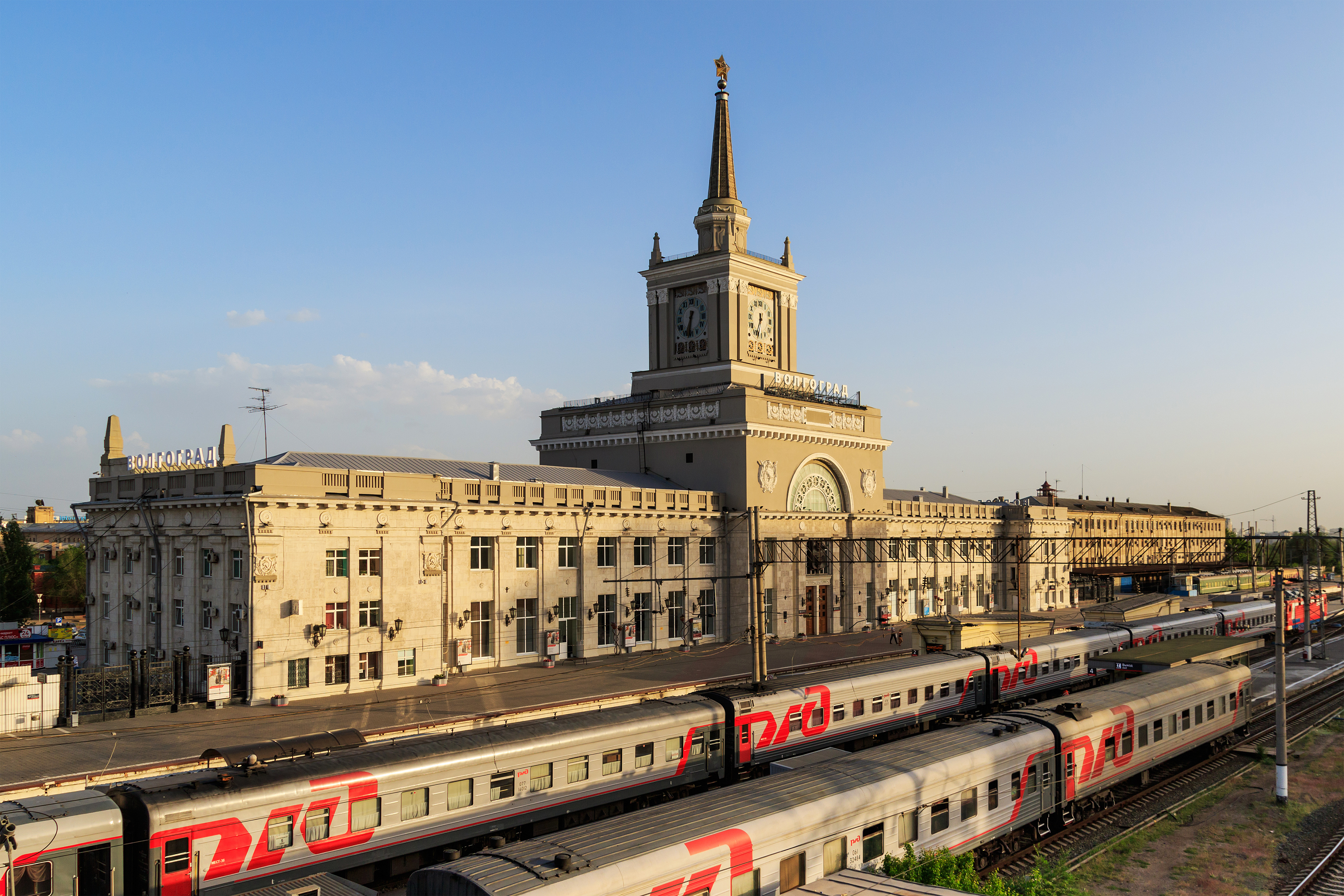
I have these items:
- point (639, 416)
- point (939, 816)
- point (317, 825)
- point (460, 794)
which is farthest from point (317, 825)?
point (639, 416)

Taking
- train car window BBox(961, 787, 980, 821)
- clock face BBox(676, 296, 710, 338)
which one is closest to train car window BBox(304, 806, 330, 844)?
train car window BBox(961, 787, 980, 821)

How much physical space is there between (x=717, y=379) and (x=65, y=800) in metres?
50.3

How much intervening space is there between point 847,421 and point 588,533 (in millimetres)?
24972

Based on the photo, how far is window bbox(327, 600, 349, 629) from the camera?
1494 inches

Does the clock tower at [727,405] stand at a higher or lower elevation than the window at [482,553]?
higher

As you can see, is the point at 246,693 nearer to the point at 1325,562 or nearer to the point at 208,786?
the point at 208,786

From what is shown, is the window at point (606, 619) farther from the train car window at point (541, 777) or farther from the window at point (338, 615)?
the train car window at point (541, 777)

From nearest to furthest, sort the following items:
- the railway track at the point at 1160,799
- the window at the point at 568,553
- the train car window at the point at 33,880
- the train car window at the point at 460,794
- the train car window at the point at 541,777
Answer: the train car window at the point at 33,880 → the train car window at the point at 460,794 → the train car window at the point at 541,777 → the railway track at the point at 1160,799 → the window at the point at 568,553

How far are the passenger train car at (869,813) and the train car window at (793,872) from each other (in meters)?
0.03

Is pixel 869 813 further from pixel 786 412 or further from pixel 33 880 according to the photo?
pixel 786 412

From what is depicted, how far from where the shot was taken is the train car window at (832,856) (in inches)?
701

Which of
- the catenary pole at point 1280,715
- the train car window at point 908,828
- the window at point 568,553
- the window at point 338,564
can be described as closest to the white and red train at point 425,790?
the train car window at point 908,828

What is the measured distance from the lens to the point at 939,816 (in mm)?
20969

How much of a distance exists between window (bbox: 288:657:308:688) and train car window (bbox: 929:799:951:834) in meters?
25.9
